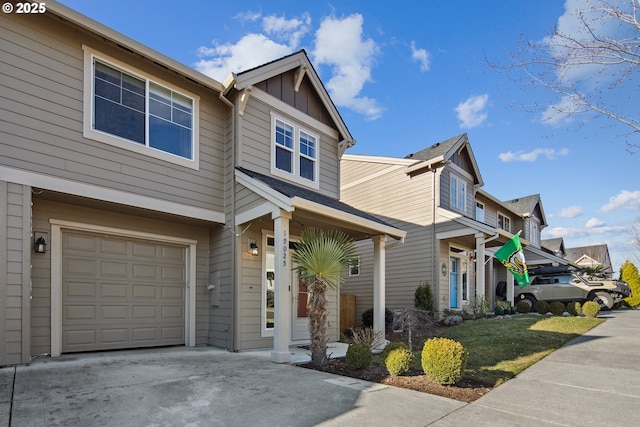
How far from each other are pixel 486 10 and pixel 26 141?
8154 mm

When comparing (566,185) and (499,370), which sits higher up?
(566,185)

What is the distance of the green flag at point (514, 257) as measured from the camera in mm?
13781

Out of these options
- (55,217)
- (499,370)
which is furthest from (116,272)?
(499,370)

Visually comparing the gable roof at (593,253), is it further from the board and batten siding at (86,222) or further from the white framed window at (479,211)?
the board and batten siding at (86,222)

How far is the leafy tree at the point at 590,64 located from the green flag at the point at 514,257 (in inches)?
386

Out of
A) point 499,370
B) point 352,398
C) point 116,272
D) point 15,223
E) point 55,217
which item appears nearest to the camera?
point 352,398

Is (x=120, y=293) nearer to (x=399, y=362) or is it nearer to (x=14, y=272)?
(x=14, y=272)

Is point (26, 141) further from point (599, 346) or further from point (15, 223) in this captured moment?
point (599, 346)

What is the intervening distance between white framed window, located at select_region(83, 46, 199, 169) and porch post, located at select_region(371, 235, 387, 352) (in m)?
4.54

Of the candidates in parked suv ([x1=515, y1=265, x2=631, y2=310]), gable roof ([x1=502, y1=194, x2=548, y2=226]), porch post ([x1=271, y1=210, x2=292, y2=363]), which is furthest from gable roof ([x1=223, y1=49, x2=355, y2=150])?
gable roof ([x1=502, y1=194, x2=548, y2=226])

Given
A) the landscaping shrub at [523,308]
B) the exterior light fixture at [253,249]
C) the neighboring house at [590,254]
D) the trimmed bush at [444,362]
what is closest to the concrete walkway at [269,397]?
the trimmed bush at [444,362]

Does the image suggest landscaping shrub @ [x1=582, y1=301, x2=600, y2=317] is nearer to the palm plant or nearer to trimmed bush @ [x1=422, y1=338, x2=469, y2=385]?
trimmed bush @ [x1=422, y1=338, x2=469, y2=385]

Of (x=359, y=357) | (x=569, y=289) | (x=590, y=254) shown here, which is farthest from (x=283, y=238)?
(x=590, y=254)

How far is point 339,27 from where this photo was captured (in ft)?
31.9
